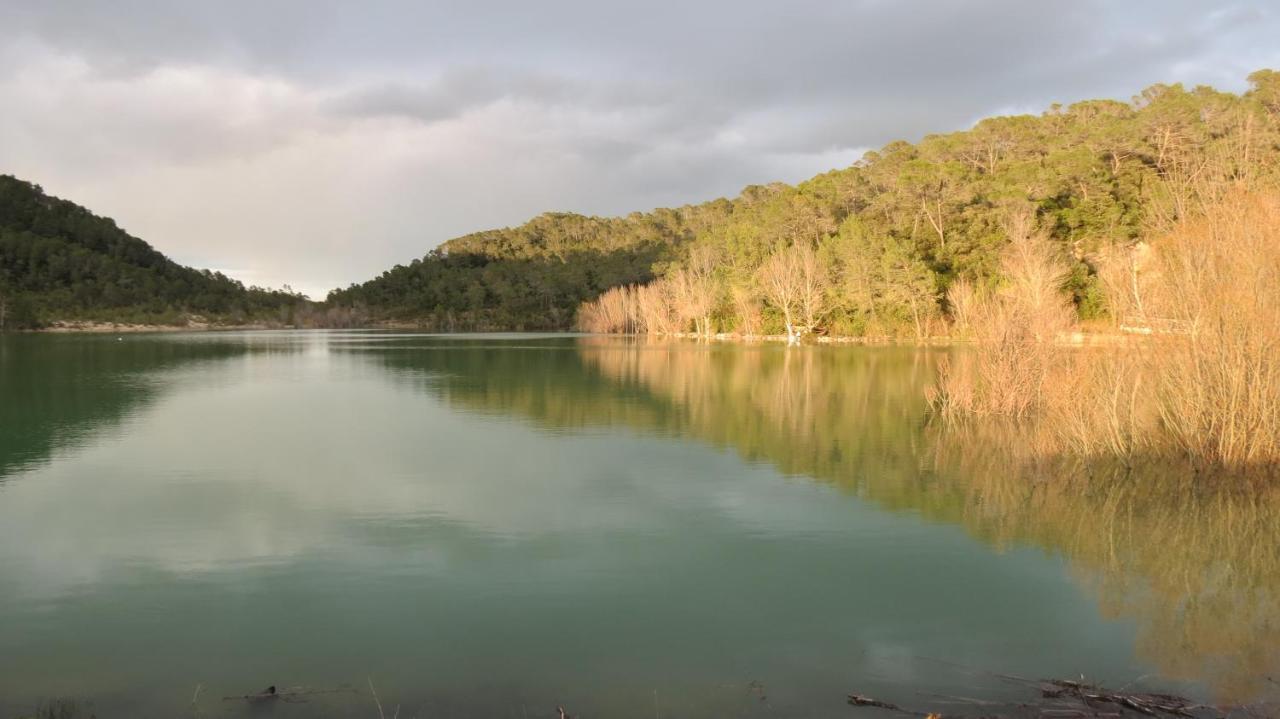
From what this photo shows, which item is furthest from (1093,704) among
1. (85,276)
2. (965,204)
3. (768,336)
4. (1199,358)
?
(85,276)

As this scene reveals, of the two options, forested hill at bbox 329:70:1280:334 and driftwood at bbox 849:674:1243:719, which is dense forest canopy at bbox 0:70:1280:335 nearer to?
forested hill at bbox 329:70:1280:334

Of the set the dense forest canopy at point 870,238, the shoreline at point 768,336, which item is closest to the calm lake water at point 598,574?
the shoreline at point 768,336

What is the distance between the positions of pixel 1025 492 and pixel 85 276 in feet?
450

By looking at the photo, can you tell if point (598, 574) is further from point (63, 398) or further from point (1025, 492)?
point (63, 398)

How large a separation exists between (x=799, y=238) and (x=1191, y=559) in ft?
204

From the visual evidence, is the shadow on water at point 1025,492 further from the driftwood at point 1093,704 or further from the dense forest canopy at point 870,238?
the dense forest canopy at point 870,238

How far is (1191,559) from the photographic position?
812 cm

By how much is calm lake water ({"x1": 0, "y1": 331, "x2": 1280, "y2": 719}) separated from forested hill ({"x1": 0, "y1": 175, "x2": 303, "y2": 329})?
351ft

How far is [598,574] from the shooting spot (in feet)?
25.3

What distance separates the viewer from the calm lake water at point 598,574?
5.40m

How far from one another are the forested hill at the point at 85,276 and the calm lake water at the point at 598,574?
107m

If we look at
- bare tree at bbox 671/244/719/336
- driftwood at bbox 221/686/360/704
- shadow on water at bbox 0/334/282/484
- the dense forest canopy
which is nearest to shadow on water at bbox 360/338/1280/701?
the dense forest canopy

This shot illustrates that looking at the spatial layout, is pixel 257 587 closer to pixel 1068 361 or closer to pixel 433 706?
pixel 433 706

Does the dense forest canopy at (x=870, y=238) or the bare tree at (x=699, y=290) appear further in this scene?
the bare tree at (x=699, y=290)
